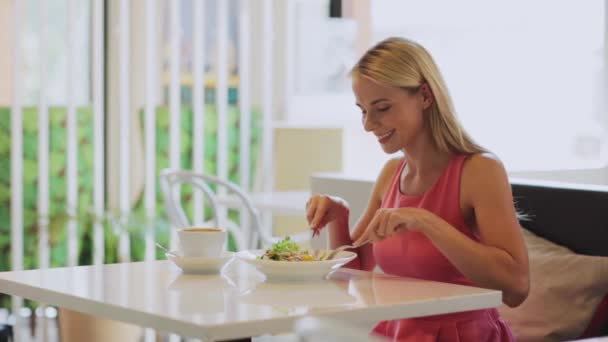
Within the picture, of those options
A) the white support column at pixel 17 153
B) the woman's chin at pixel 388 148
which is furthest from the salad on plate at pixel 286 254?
the white support column at pixel 17 153

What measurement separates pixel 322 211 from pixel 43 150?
114 inches

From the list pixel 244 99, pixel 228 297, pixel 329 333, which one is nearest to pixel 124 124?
pixel 244 99

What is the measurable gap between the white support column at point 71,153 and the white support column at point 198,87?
0.58 metres

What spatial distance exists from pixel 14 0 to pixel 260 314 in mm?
3433

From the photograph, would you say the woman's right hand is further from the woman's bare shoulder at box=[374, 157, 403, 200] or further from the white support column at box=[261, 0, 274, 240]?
the white support column at box=[261, 0, 274, 240]

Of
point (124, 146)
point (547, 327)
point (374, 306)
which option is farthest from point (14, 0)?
point (374, 306)

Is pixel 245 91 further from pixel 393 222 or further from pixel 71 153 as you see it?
pixel 393 222

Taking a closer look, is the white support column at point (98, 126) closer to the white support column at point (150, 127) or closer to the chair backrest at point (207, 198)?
the white support column at point (150, 127)

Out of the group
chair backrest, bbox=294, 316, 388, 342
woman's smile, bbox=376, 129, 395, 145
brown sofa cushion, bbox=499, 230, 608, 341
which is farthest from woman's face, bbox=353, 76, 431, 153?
chair backrest, bbox=294, 316, 388, 342

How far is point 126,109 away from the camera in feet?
16.5

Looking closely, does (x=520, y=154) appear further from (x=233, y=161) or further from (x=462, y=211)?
(x=462, y=211)

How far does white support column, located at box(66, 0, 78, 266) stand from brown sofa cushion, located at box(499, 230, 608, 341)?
113 inches

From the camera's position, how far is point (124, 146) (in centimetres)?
506

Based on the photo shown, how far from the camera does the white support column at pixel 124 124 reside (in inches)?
196
